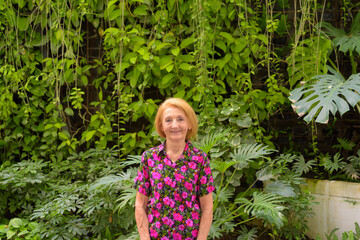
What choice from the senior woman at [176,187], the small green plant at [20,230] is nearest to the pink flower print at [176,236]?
the senior woman at [176,187]

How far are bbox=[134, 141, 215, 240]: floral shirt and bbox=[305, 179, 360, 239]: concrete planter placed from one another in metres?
1.74

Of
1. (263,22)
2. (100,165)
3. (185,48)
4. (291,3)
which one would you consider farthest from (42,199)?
(291,3)

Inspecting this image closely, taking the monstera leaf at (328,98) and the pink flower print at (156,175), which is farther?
the monstera leaf at (328,98)

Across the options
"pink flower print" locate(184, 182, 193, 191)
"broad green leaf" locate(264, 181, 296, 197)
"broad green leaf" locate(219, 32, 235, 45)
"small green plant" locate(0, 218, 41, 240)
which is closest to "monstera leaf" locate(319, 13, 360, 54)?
"broad green leaf" locate(219, 32, 235, 45)

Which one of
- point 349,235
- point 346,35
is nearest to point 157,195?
point 349,235

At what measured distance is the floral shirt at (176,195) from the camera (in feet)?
5.59

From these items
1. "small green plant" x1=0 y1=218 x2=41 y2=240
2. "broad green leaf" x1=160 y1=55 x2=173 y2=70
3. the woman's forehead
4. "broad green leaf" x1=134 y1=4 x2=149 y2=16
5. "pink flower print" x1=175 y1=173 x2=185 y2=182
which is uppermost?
"broad green leaf" x1=134 y1=4 x2=149 y2=16

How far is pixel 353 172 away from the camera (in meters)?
3.18

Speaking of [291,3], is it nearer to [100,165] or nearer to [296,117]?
[296,117]

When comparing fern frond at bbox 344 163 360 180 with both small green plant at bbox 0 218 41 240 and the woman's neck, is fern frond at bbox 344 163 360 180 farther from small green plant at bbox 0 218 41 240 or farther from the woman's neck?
small green plant at bbox 0 218 41 240

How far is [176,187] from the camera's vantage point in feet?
5.59

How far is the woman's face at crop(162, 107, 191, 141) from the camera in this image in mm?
1687

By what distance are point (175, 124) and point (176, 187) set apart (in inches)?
9.3

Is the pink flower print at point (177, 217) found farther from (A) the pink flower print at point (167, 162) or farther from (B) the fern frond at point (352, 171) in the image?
(B) the fern frond at point (352, 171)
